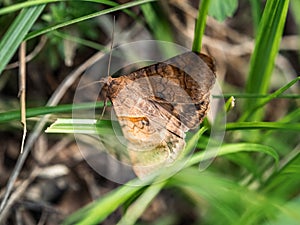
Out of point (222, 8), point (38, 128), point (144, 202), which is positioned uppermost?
point (222, 8)

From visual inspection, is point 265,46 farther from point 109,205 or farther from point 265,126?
point 109,205

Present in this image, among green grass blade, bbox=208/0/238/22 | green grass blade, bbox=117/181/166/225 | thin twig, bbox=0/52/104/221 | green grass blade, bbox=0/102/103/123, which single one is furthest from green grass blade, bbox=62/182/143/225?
green grass blade, bbox=208/0/238/22

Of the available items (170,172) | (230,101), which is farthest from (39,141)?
(230,101)

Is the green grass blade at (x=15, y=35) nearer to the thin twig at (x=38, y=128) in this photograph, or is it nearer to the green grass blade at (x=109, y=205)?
the thin twig at (x=38, y=128)

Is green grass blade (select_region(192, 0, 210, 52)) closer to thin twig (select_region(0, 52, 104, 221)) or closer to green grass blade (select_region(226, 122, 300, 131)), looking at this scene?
green grass blade (select_region(226, 122, 300, 131))

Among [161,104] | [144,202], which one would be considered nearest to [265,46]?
[161,104]
